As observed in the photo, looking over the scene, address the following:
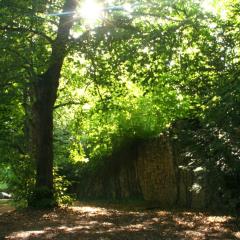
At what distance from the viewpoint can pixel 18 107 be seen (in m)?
23.5

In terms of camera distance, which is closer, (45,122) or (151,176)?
(45,122)

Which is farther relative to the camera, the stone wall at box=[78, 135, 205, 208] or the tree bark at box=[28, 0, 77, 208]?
the stone wall at box=[78, 135, 205, 208]

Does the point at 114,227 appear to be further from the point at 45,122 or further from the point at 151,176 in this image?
the point at 151,176

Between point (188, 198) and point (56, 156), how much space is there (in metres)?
12.8

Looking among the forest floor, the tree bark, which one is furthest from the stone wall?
the tree bark

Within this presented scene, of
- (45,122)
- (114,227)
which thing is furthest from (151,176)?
(114,227)

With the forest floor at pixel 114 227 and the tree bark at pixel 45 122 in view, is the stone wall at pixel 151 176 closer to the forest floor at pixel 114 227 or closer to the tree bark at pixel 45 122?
the forest floor at pixel 114 227

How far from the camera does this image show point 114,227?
36.7ft

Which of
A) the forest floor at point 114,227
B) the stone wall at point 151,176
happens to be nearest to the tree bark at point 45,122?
the forest floor at point 114,227

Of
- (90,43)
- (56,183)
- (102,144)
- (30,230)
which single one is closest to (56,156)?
(102,144)

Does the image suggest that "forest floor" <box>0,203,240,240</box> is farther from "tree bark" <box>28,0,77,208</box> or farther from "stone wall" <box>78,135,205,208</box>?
"stone wall" <box>78,135,205,208</box>

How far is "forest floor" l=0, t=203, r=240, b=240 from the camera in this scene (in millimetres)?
9742

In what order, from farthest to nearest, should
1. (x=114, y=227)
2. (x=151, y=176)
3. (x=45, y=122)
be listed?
(x=151, y=176) < (x=45, y=122) < (x=114, y=227)

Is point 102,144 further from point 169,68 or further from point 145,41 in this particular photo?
point 145,41
